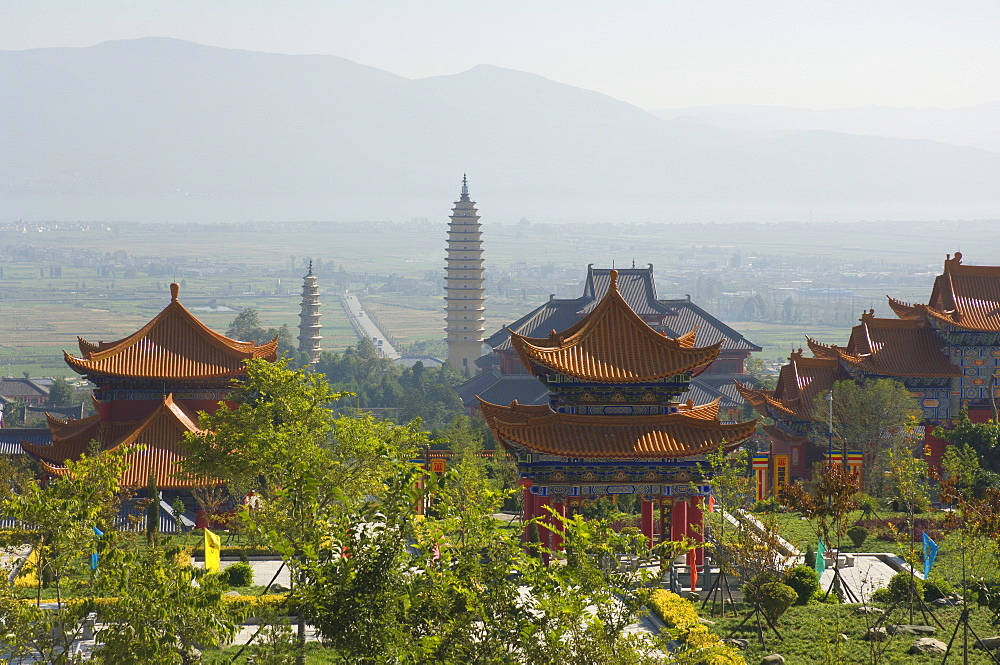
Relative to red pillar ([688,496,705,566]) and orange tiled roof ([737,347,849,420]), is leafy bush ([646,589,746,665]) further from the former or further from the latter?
orange tiled roof ([737,347,849,420])

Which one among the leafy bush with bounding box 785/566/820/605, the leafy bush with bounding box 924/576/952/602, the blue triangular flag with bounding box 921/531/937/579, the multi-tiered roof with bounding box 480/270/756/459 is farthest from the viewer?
the multi-tiered roof with bounding box 480/270/756/459

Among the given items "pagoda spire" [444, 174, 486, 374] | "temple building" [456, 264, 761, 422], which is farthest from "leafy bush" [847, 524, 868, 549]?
"pagoda spire" [444, 174, 486, 374]

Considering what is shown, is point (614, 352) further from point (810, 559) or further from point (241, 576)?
point (241, 576)

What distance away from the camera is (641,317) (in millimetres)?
68625

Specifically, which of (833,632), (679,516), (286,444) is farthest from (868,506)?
(286,444)

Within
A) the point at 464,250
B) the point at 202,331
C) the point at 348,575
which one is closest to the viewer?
the point at 348,575

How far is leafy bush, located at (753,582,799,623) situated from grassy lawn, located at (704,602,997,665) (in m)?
0.41

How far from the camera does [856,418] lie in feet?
128

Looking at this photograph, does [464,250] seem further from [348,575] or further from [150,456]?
[348,575]

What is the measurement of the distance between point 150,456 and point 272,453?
12895 mm

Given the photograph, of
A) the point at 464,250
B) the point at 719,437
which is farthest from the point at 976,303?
the point at 464,250

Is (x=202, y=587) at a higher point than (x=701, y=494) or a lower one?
higher

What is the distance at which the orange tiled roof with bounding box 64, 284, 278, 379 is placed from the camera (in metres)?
36.6

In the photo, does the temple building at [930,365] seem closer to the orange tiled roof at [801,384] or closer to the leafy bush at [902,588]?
the orange tiled roof at [801,384]
